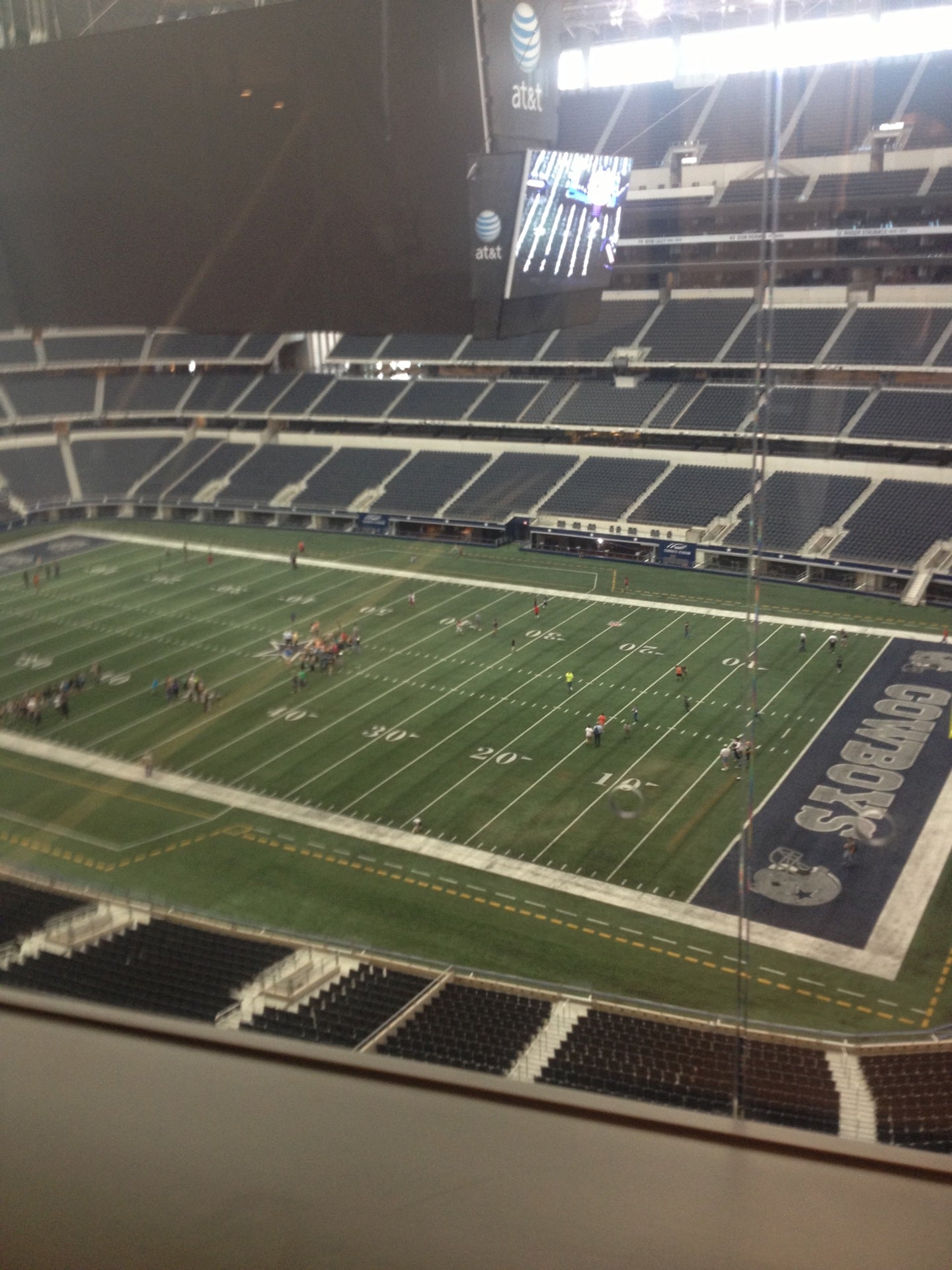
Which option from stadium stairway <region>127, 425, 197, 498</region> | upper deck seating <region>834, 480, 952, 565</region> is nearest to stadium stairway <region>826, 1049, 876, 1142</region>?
upper deck seating <region>834, 480, 952, 565</region>

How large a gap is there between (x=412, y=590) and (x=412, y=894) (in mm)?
7560

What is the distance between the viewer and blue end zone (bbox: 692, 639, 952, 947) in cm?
656

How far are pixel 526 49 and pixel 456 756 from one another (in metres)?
6.89

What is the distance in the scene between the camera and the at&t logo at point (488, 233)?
112 inches

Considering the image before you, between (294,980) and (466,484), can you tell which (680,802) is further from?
(466,484)

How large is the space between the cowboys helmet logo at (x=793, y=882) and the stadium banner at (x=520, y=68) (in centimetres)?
507

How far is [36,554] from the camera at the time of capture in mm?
11359

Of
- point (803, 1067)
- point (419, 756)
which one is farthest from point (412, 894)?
point (803, 1067)

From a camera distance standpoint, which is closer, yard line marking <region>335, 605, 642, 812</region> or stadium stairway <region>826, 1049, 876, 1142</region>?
stadium stairway <region>826, 1049, 876, 1142</region>

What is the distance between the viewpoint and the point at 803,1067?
3.64m

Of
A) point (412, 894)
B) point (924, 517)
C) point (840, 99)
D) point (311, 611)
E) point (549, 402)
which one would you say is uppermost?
point (840, 99)

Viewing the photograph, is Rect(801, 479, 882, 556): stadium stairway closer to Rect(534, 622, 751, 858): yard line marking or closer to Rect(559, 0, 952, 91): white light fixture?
Rect(534, 622, 751, 858): yard line marking

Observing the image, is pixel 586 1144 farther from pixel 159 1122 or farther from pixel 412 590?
pixel 412 590

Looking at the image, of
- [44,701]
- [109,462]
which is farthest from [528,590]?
[44,701]
